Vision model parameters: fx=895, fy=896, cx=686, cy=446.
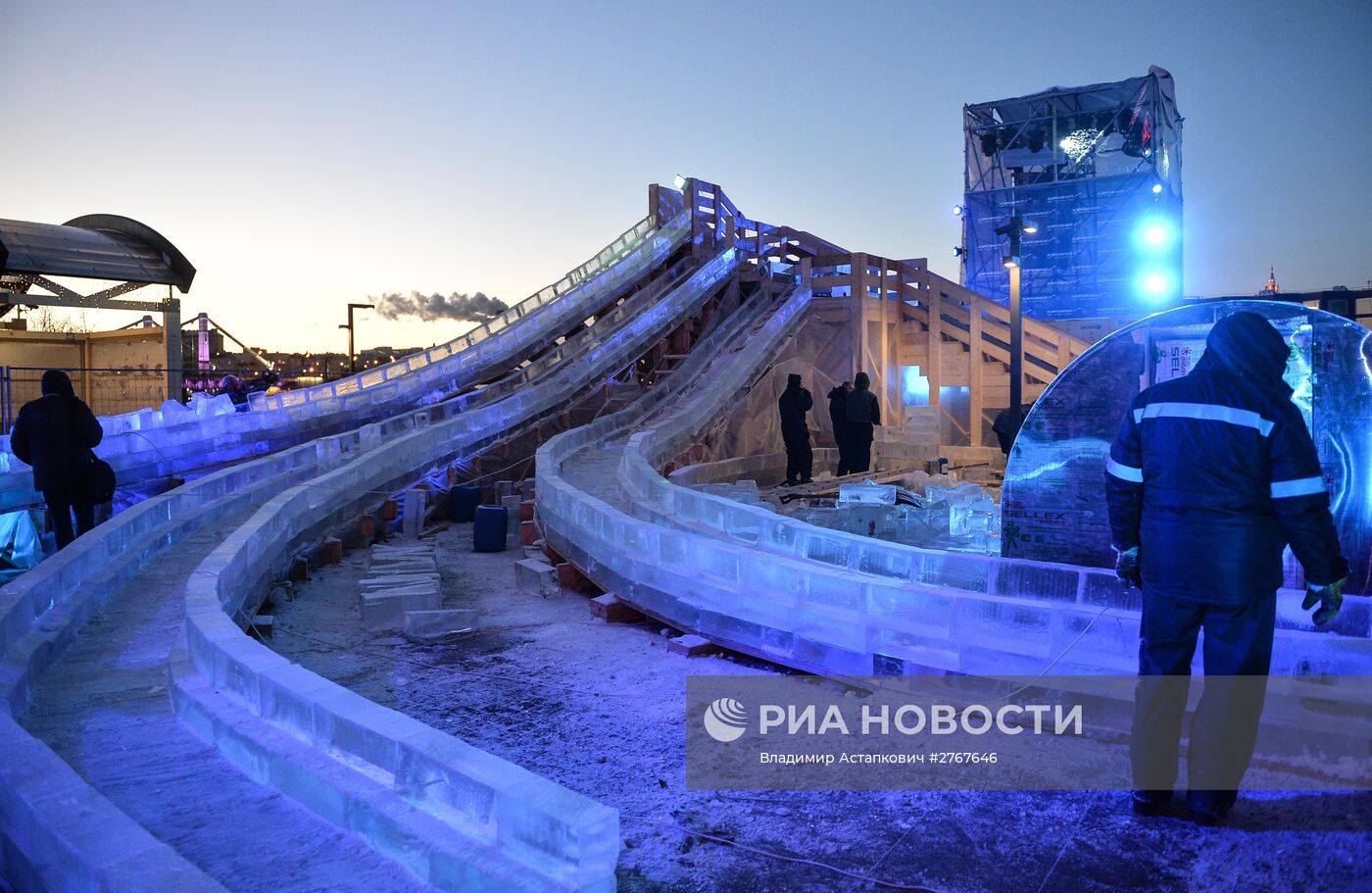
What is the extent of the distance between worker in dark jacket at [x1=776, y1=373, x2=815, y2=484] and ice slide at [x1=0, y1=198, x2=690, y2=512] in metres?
5.46

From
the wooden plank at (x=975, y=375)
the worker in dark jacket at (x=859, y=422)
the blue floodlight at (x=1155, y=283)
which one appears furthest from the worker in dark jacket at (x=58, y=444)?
the blue floodlight at (x=1155, y=283)

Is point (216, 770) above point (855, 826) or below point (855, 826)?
above

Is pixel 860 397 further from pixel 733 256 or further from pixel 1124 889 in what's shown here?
pixel 1124 889

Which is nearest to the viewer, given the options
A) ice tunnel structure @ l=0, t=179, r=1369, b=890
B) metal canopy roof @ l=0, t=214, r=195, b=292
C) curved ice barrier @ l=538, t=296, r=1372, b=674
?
ice tunnel structure @ l=0, t=179, r=1369, b=890

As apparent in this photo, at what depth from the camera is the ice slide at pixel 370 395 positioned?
994 centimetres

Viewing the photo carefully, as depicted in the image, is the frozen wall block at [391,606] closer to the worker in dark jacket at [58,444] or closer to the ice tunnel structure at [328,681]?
the ice tunnel structure at [328,681]

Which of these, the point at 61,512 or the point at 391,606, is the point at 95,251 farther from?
the point at 391,606

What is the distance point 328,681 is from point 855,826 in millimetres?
1955

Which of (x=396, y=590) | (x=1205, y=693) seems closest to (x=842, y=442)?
(x=396, y=590)

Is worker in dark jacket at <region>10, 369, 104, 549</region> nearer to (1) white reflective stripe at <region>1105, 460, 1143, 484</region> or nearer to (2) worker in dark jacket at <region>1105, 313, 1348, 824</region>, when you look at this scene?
(1) white reflective stripe at <region>1105, 460, 1143, 484</region>

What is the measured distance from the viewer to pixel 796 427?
14.1 metres

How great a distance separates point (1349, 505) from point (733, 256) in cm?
1776

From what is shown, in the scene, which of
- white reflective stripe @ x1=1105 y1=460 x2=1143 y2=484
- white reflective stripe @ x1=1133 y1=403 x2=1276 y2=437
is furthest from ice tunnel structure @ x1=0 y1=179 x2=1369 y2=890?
white reflective stripe @ x1=1133 y1=403 x2=1276 y2=437

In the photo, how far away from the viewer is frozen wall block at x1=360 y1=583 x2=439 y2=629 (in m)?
6.28
